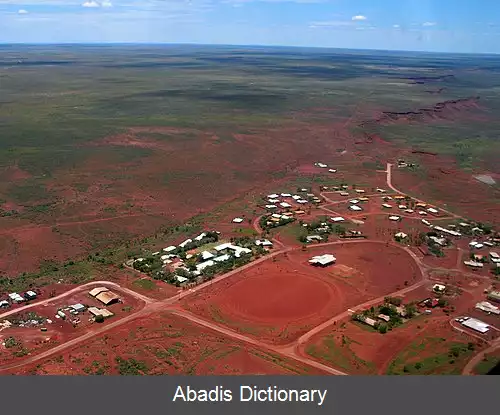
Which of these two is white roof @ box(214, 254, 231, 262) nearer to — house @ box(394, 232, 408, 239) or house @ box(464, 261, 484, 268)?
house @ box(394, 232, 408, 239)

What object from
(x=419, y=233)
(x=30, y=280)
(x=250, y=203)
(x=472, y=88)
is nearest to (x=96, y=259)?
(x=30, y=280)

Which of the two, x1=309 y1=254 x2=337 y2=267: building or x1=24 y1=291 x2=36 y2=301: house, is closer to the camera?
x1=24 y1=291 x2=36 y2=301: house

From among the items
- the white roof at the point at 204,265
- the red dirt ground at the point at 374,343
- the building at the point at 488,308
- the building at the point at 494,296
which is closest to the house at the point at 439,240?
the building at the point at 494,296

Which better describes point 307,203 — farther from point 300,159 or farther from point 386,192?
point 300,159

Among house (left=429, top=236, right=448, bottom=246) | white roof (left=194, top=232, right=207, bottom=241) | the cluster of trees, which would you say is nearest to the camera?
house (left=429, top=236, right=448, bottom=246)

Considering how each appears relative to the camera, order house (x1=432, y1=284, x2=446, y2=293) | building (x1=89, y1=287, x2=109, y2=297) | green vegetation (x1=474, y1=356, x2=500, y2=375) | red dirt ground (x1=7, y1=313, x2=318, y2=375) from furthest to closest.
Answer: house (x1=432, y1=284, x2=446, y2=293) → building (x1=89, y1=287, x2=109, y2=297) → green vegetation (x1=474, y1=356, x2=500, y2=375) → red dirt ground (x1=7, y1=313, x2=318, y2=375)

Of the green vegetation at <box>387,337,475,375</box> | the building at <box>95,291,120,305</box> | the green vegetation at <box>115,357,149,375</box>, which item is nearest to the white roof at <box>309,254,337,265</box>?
the green vegetation at <box>387,337,475,375</box>

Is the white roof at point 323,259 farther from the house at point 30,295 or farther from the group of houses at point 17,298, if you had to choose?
the group of houses at point 17,298
